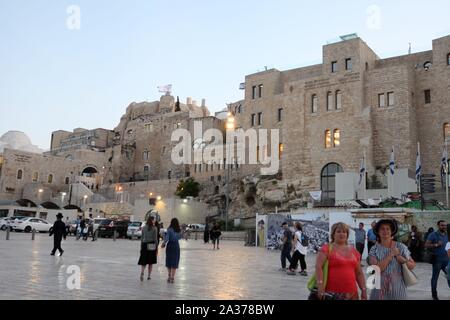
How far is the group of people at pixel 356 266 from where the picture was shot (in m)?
4.69

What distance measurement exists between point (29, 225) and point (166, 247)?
29585 mm

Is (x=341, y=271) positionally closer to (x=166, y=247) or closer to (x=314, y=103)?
(x=166, y=247)

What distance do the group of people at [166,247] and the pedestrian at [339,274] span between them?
5.60 meters

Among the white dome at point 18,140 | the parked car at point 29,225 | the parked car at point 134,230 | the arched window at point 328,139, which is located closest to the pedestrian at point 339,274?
the parked car at point 134,230

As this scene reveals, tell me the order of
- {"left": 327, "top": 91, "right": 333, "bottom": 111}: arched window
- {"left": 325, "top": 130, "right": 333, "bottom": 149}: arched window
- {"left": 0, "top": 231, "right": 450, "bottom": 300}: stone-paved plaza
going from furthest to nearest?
{"left": 327, "top": 91, "right": 333, "bottom": 111}: arched window
{"left": 325, "top": 130, "right": 333, "bottom": 149}: arched window
{"left": 0, "top": 231, "right": 450, "bottom": 300}: stone-paved plaza

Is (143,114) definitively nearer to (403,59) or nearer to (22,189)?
(22,189)

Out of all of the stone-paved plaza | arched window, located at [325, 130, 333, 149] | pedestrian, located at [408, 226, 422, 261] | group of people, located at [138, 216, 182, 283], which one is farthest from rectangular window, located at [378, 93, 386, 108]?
group of people, located at [138, 216, 182, 283]

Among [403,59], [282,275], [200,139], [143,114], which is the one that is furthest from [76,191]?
[282,275]

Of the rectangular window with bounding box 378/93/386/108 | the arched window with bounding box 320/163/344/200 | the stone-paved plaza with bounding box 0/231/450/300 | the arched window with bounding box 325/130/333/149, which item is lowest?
the stone-paved plaza with bounding box 0/231/450/300

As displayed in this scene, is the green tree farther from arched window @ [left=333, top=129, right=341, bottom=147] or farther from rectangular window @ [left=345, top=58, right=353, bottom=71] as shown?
rectangular window @ [left=345, top=58, right=353, bottom=71]

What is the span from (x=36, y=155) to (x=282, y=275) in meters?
59.0

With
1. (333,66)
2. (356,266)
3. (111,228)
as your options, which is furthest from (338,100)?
(356,266)

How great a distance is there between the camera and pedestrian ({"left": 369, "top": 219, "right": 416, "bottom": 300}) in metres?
5.05

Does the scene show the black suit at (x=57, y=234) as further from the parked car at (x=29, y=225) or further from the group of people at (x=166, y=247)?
the parked car at (x=29, y=225)
